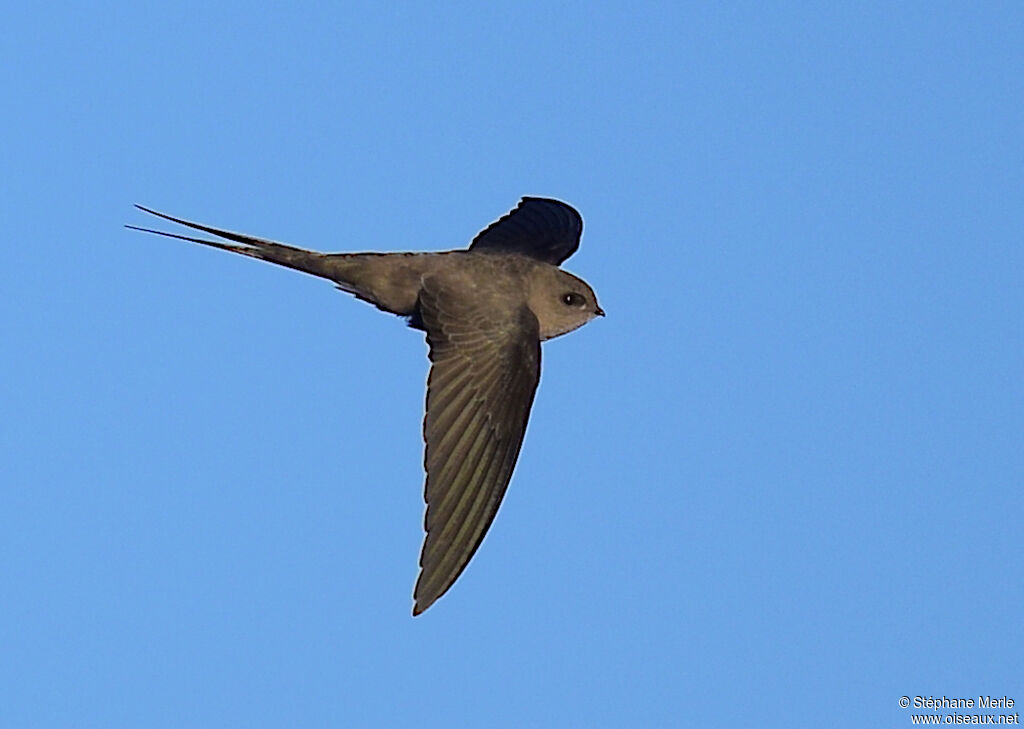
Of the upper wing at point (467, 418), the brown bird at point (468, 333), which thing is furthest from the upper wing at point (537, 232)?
the upper wing at point (467, 418)

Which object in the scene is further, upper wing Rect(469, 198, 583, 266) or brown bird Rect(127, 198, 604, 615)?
upper wing Rect(469, 198, 583, 266)

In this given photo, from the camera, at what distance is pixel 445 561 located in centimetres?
758

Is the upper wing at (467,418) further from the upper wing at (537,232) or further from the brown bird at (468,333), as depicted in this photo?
the upper wing at (537,232)

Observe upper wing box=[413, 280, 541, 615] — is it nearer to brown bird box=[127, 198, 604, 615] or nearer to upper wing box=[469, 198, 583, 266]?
brown bird box=[127, 198, 604, 615]

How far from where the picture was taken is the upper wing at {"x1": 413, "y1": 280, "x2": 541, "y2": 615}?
25.1 feet

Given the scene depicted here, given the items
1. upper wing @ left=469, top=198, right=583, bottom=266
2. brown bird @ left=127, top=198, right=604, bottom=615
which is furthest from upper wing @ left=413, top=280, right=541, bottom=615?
upper wing @ left=469, top=198, right=583, bottom=266

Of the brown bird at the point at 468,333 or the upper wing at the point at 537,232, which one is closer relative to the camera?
the brown bird at the point at 468,333

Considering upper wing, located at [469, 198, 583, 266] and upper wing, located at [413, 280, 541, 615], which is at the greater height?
upper wing, located at [469, 198, 583, 266]

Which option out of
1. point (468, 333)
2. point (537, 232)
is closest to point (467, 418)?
point (468, 333)

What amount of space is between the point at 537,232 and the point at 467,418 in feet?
7.93

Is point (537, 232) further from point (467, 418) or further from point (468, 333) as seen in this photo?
point (467, 418)

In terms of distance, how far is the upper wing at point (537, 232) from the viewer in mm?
10102

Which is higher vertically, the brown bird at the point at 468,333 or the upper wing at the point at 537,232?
the upper wing at the point at 537,232

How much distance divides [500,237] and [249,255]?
1781mm
